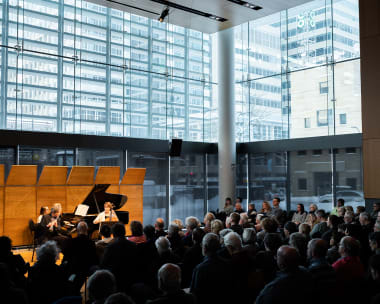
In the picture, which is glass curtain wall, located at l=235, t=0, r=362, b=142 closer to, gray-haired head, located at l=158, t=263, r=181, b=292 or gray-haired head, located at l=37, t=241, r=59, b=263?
gray-haired head, located at l=37, t=241, r=59, b=263

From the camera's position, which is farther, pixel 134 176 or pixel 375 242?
pixel 134 176

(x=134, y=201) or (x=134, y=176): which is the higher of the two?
(x=134, y=176)

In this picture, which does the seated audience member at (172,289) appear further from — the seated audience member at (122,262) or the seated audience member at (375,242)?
the seated audience member at (375,242)

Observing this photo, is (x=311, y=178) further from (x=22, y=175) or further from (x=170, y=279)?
(x=170, y=279)

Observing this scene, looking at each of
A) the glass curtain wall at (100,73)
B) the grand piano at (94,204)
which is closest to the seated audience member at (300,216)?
the grand piano at (94,204)

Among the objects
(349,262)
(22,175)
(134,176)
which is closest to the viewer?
(349,262)

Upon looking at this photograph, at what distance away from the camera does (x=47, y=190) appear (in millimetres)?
11234

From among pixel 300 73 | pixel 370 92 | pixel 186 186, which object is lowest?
pixel 186 186

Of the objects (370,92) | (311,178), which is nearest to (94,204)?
(311,178)

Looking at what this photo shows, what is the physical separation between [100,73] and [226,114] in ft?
15.8

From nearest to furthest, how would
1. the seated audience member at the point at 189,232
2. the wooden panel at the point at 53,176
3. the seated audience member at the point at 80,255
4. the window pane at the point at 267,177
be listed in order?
1. the seated audience member at the point at 80,255
2. the seated audience member at the point at 189,232
3. the wooden panel at the point at 53,176
4. the window pane at the point at 267,177

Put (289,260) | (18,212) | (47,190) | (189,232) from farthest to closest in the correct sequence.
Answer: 1. (47,190)
2. (18,212)
3. (189,232)
4. (289,260)

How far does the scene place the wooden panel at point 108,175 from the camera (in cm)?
1224

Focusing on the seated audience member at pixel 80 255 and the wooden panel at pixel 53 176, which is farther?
the wooden panel at pixel 53 176
